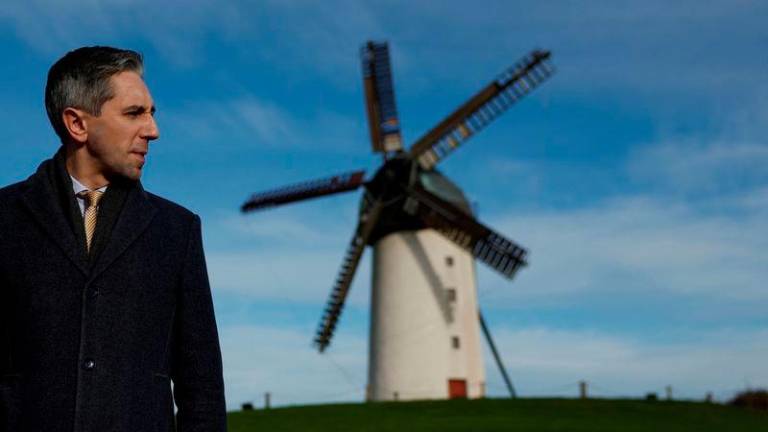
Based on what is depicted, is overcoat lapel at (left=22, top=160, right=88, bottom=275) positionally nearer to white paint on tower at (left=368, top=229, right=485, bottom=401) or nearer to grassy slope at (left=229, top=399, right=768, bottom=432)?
grassy slope at (left=229, top=399, right=768, bottom=432)

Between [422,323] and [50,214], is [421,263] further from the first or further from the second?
[50,214]

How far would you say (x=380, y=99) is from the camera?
40.9m

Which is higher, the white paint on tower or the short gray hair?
the white paint on tower

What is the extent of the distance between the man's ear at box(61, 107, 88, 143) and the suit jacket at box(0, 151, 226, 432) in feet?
0.58

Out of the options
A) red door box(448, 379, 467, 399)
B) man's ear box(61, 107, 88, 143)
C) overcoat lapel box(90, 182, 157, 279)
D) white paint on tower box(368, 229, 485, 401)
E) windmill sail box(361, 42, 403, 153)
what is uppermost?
windmill sail box(361, 42, 403, 153)

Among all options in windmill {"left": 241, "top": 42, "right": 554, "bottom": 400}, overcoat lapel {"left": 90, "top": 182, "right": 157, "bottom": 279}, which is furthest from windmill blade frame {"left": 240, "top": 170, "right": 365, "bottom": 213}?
overcoat lapel {"left": 90, "top": 182, "right": 157, "bottom": 279}

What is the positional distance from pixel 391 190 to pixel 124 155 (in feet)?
115

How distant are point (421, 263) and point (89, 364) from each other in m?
34.8

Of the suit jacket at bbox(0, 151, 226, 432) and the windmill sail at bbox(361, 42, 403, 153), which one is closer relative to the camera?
the suit jacket at bbox(0, 151, 226, 432)

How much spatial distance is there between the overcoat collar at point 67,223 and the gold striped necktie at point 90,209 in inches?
2.7

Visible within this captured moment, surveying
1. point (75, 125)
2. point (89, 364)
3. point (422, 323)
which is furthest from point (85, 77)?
point (422, 323)

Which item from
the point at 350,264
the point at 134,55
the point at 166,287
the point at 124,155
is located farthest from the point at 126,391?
the point at 350,264

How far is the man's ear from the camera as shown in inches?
137

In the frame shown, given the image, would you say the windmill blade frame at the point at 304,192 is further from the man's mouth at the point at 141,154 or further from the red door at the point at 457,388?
the man's mouth at the point at 141,154
